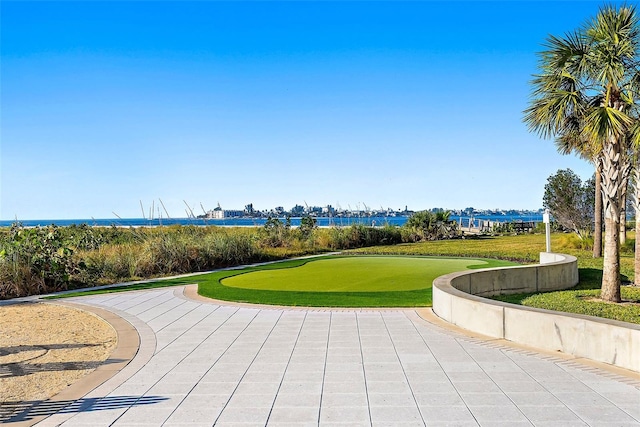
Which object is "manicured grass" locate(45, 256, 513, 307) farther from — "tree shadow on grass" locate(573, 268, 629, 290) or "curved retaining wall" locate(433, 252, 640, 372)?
"tree shadow on grass" locate(573, 268, 629, 290)

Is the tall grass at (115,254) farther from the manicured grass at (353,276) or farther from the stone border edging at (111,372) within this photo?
the stone border edging at (111,372)

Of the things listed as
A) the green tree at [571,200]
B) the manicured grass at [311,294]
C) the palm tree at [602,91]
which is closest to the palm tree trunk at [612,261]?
the palm tree at [602,91]

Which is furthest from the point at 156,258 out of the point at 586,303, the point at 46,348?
the point at 586,303

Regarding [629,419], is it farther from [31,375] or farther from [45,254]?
[45,254]

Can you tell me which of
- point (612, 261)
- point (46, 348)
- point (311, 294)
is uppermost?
point (612, 261)

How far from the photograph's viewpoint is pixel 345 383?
4.83m

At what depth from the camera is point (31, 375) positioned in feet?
17.3

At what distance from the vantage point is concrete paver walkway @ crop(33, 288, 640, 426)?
4012 millimetres

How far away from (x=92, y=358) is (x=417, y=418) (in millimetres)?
3923

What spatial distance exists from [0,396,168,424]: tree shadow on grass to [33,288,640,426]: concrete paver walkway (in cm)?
2

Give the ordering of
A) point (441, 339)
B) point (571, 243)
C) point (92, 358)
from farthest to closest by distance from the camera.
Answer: point (571, 243), point (441, 339), point (92, 358)

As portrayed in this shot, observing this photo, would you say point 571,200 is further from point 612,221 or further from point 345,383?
point 345,383

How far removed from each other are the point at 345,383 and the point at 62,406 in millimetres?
2483

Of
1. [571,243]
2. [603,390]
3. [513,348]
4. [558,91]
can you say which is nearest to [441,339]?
[513,348]
